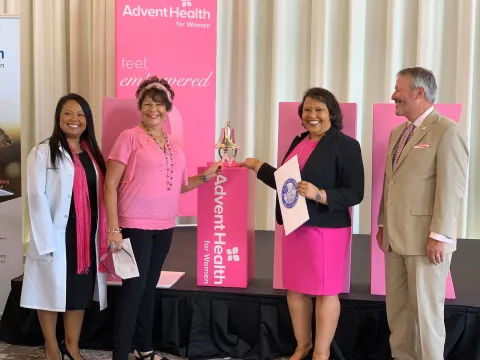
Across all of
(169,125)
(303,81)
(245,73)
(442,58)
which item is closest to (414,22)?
(442,58)

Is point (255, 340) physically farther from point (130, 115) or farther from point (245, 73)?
point (245, 73)

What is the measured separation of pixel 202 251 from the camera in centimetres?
311

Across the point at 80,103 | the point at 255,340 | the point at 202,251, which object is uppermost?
the point at 80,103

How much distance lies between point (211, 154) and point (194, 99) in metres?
0.49

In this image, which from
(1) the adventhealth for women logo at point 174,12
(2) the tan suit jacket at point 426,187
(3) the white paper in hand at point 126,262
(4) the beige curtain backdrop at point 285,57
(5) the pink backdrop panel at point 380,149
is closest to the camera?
(2) the tan suit jacket at point 426,187

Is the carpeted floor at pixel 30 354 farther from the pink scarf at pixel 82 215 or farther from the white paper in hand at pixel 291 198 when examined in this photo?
the white paper in hand at pixel 291 198

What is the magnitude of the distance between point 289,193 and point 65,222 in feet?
3.55

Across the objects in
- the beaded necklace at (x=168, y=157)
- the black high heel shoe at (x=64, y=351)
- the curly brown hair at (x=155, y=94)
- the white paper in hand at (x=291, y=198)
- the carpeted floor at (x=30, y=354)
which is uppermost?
the curly brown hair at (x=155, y=94)

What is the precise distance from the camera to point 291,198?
8.35 ft

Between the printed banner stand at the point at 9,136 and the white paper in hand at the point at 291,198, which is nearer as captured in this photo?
the white paper in hand at the point at 291,198

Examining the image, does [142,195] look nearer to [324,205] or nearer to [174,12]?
[324,205]

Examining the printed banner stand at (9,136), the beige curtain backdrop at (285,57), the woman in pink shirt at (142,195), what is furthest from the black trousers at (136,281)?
the beige curtain backdrop at (285,57)

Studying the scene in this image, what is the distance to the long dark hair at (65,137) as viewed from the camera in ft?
8.39

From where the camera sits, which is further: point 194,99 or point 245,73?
point 245,73
